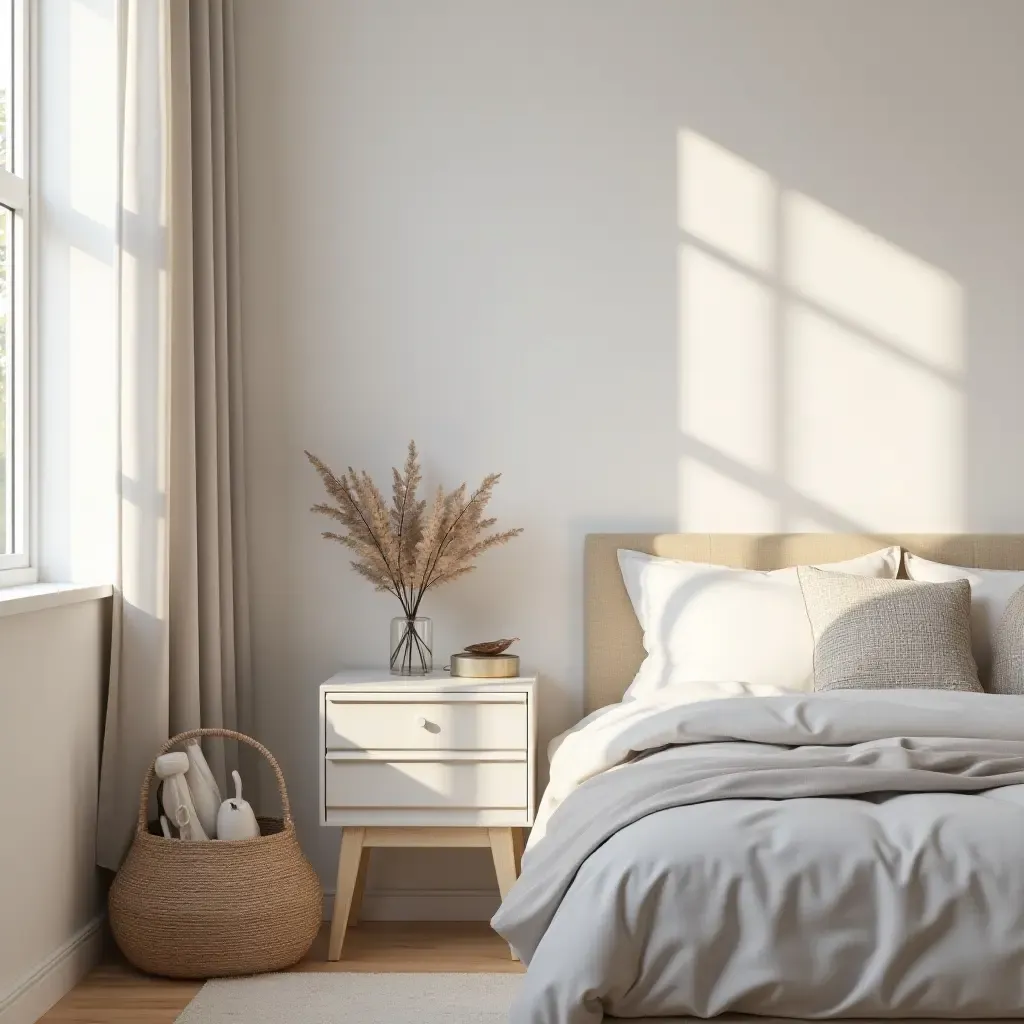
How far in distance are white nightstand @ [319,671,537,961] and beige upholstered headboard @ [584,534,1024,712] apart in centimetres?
42

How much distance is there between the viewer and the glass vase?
11.7ft

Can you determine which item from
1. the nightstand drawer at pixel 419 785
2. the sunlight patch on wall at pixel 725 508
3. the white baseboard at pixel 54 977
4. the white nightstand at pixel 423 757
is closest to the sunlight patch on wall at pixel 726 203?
the sunlight patch on wall at pixel 725 508

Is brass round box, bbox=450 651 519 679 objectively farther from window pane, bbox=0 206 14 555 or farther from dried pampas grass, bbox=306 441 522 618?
window pane, bbox=0 206 14 555

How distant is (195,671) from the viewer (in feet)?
10.9

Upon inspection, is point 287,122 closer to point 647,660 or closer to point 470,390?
point 470,390

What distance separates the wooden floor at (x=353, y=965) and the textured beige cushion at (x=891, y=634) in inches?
46.0

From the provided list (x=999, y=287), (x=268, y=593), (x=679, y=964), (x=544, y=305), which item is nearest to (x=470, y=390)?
(x=544, y=305)

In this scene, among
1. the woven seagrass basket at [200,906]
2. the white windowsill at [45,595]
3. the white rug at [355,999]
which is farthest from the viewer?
the woven seagrass basket at [200,906]

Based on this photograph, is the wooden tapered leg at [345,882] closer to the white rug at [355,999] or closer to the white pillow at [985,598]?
the white rug at [355,999]

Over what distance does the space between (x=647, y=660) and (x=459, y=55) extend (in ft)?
6.32

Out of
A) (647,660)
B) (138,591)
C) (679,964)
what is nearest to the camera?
(679,964)

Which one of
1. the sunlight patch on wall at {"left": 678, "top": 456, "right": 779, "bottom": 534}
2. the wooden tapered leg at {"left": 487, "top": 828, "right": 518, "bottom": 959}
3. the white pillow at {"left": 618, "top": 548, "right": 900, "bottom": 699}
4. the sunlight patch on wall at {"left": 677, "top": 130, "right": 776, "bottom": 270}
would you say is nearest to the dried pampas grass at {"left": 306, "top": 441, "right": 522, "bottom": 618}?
the white pillow at {"left": 618, "top": 548, "right": 900, "bottom": 699}

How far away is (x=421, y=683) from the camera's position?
3.37 meters

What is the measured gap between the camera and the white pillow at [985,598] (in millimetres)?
3371
